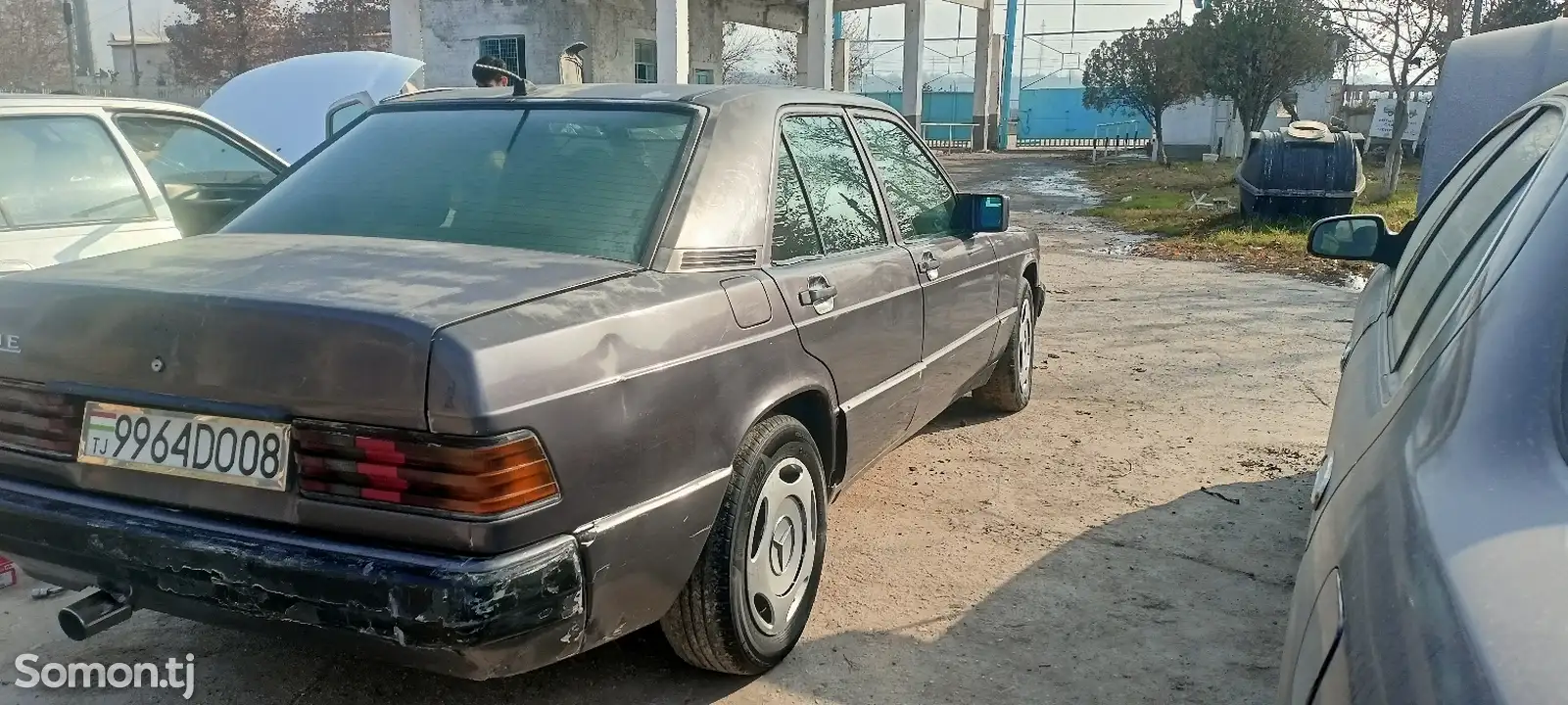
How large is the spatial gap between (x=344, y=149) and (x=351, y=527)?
158 cm

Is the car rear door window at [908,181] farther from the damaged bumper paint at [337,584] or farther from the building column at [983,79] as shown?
the building column at [983,79]

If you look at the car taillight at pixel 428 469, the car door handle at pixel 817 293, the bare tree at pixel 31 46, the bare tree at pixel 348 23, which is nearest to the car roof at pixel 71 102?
the car taillight at pixel 428 469

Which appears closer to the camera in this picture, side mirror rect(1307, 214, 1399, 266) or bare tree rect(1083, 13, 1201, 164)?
side mirror rect(1307, 214, 1399, 266)

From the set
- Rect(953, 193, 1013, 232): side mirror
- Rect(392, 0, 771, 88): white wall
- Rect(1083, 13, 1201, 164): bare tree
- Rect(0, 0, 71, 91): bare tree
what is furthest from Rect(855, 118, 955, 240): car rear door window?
Rect(0, 0, 71, 91): bare tree

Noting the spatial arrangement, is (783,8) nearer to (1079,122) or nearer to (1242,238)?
(1242,238)

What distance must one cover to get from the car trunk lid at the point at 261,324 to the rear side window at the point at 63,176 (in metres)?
2.62

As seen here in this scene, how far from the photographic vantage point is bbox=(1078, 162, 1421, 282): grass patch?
10.9 m

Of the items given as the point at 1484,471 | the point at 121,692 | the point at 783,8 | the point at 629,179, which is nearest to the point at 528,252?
the point at 629,179

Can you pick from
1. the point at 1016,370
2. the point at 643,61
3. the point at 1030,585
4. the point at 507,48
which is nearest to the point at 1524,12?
the point at 643,61

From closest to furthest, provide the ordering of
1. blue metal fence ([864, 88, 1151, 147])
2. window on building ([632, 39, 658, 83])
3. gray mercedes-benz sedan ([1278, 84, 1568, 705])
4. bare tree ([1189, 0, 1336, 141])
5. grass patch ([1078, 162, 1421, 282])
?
1. gray mercedes-benz sedan ([1278, 84, 1568, 705])
2. grass patch ([1078, 162, 1421, 282])
3. bare tree ([1189, 0, 1336, 141])
4. window on building ([632, 39, 658, 83])
5. blue metal fence ([864, 88, 1151, 147])

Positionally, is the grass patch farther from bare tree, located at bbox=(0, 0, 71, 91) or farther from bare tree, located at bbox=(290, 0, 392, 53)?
bare tree, located at bbox=(0, 0, 71, 91)

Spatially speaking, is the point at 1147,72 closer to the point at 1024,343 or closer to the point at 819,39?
the point at 819,39

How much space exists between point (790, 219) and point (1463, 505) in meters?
2.01

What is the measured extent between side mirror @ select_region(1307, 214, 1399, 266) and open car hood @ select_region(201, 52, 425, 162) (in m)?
10.3
